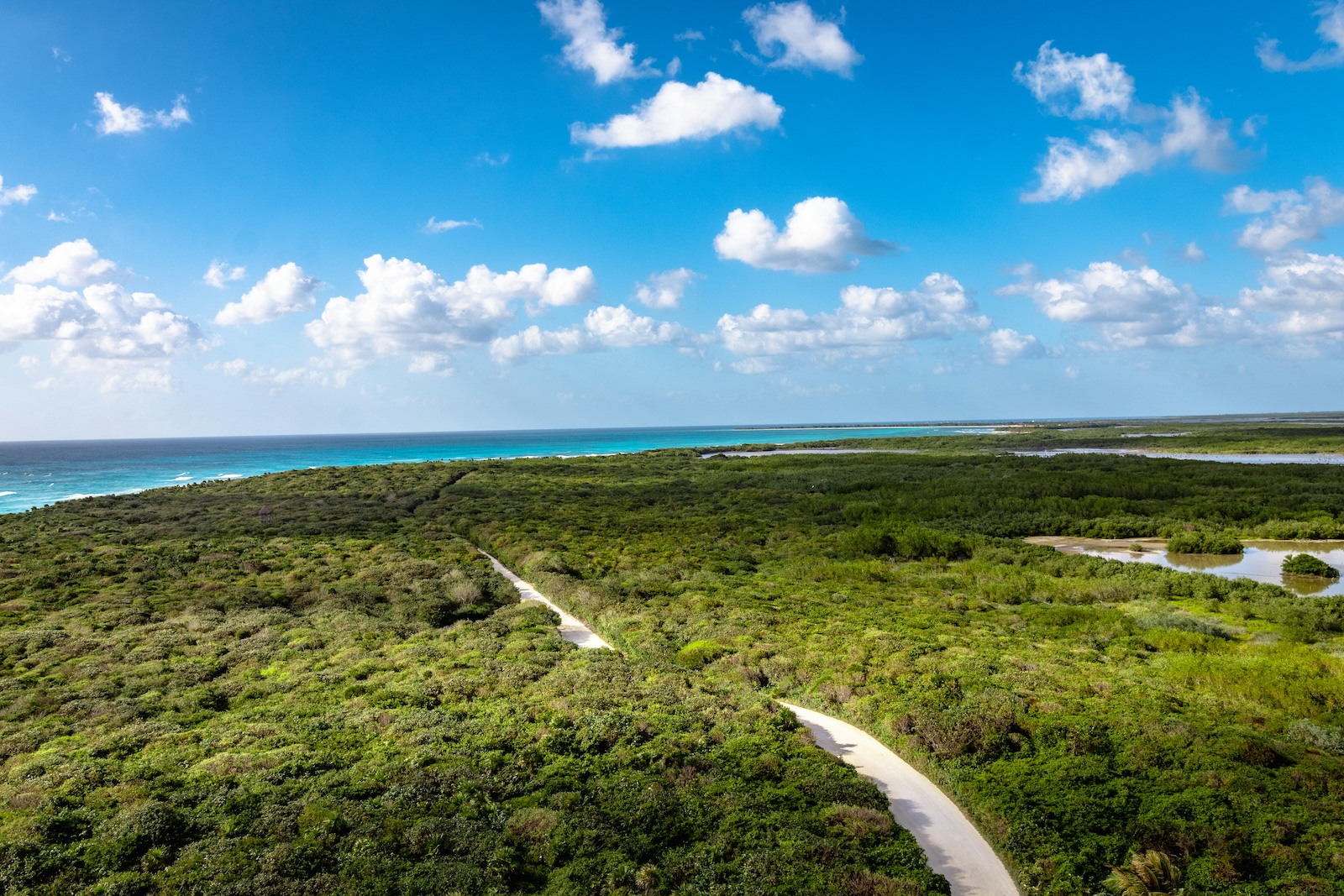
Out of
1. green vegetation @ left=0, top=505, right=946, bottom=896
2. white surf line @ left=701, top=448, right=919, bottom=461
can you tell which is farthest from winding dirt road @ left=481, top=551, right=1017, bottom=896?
white surf line @ left=701, top=448, right=919, bottom=461

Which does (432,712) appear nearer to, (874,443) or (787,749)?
(787,749)

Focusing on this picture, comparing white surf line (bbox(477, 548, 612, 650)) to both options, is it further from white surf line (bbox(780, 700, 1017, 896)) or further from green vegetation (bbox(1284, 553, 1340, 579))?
green vegetation (bbox(1284, 553, 1340, 579))

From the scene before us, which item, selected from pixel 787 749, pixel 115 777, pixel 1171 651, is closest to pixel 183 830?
pixel 115 777

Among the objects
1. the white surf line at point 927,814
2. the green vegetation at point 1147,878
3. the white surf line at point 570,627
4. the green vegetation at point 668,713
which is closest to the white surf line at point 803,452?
the green vegetation at point 668,713

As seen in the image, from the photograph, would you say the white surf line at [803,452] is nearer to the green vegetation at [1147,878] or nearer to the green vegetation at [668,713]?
the green vegetation at [668,713]

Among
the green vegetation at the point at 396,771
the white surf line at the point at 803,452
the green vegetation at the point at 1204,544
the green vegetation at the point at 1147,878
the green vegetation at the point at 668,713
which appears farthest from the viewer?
the white surf line at the point at 803,452

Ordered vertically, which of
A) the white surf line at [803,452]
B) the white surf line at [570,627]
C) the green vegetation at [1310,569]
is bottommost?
the white surf line at [570,627]
